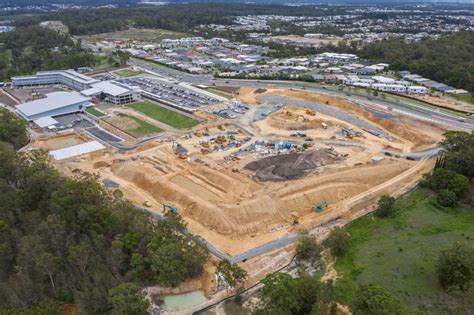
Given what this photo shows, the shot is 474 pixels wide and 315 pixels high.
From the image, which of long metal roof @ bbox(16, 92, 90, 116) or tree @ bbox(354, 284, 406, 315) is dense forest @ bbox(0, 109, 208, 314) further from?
long metal roof @ bbox(16, 92, 90, 116)

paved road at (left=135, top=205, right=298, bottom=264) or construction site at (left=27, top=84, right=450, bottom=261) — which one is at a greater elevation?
construction site at (left=27, top=84, right=450, bottom=261)

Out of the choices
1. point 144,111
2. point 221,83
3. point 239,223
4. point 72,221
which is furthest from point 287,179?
point 221,83

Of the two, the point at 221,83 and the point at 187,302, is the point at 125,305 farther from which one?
the point at 221,83

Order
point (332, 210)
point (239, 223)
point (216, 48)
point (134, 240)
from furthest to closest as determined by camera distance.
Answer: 1. point (216, 48)
2. point (332, 210)
3. point (239, 223)
4. point (134, 240)

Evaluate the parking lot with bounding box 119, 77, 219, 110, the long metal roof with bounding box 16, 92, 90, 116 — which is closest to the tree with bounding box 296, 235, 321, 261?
the parking lot with bounding box 119, 77, 219, 110

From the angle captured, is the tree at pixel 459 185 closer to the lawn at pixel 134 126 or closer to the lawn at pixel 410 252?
the lawn at pixel 410 252

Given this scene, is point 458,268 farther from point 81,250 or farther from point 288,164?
point 81,250

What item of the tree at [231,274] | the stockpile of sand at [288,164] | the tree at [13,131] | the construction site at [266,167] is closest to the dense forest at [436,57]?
the construction site at [266,167]
